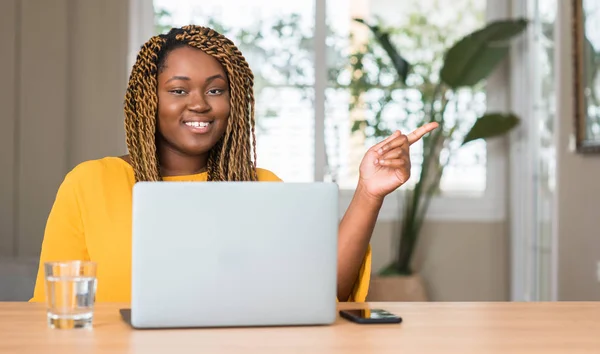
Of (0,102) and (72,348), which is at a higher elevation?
(0,102)

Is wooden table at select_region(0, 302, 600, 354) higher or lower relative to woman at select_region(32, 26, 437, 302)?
lower

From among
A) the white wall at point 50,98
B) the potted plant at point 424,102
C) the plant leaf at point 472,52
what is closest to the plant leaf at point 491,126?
the potted plant at point 424,102

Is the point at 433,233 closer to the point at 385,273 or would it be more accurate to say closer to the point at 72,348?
the point at 385,273

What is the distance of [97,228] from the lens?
1.83 meters

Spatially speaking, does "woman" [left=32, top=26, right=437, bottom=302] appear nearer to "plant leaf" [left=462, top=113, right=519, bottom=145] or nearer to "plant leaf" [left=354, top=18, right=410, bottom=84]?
"plant leaf" [left=354, top=18, right=410, bottom=84]

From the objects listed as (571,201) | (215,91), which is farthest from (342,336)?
(571,201)

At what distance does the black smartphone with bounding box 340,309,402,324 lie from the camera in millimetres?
1276

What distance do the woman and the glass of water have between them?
506 mm

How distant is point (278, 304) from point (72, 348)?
0.30 metres

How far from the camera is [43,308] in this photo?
1383 millimetres

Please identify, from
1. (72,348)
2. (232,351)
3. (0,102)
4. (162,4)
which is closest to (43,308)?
(72,348)

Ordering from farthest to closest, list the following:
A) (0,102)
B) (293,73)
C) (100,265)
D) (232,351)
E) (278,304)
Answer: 1. (293,73)
2. (0,102)
3. (100,265)
4. (278,304)
5. (232,351)

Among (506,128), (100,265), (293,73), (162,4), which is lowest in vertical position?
(100,265)

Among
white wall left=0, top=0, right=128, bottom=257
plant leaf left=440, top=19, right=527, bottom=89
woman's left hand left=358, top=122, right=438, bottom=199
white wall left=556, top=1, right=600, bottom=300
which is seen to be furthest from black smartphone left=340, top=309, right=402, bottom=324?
white wall left=0, top=0, right=128, bottom=257
